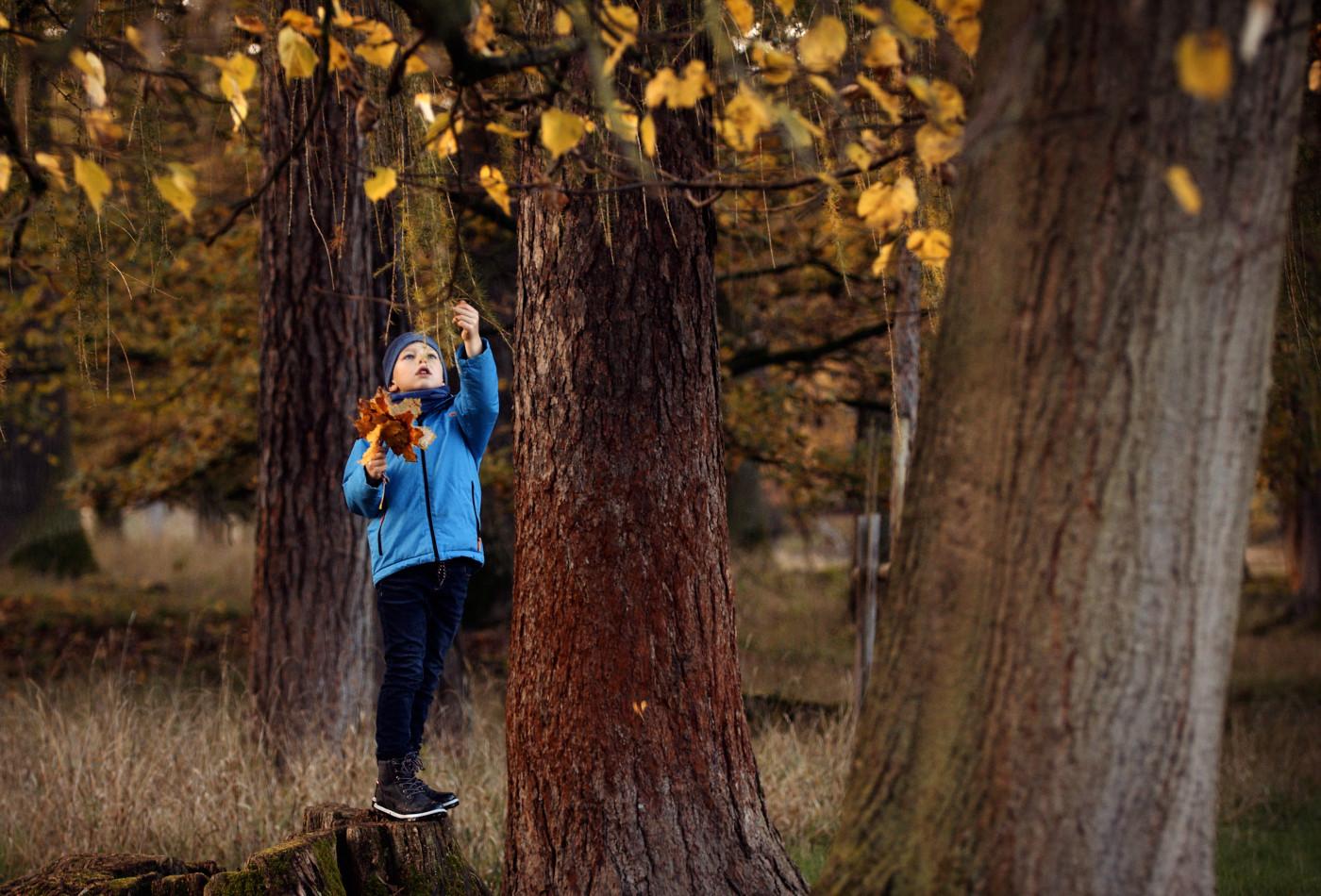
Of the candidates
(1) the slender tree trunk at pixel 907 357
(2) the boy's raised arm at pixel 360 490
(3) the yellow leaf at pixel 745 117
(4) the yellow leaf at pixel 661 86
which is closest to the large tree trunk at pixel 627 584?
(2) the boy's raised arm at pixel 360 490

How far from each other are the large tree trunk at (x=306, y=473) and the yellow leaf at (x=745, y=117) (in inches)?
160

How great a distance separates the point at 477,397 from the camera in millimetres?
4047

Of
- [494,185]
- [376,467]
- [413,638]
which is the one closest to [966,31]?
[494,185]

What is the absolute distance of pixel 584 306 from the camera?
3.35m

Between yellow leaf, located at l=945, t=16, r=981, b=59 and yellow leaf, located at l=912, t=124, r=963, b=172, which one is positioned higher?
yellow leaf, located at l=945, t=16, r=981, b=59

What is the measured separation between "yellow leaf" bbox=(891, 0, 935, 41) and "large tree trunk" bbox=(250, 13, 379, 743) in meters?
4.35

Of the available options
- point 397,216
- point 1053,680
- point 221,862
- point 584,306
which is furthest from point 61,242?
point 1053,680

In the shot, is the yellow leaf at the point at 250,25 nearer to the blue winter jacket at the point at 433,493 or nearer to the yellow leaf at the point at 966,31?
the blue winter jacket at the point at 433,493

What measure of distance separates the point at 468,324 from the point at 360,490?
0.68 m

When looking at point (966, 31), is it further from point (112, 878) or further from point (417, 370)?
point (112, 878)

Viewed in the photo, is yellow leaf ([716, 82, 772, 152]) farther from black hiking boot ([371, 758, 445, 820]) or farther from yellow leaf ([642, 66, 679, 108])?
black hiking boot ([371, 758, 445, 820])

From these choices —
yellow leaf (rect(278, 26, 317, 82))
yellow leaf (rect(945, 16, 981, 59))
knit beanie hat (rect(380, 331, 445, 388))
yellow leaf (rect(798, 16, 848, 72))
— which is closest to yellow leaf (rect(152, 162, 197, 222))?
yellow leaf (rect(278, 26, 317, 82))

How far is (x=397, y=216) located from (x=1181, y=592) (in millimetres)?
2434

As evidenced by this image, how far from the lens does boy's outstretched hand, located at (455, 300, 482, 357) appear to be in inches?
144
